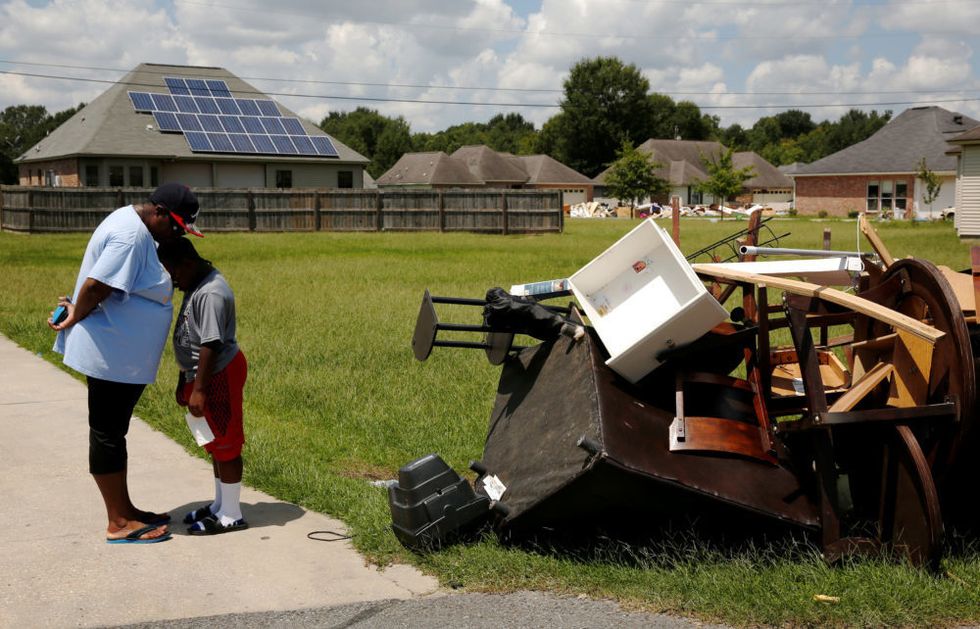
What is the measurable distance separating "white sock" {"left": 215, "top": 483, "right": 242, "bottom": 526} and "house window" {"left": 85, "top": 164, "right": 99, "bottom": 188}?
43.0m

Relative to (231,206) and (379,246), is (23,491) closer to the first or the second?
(379,246)

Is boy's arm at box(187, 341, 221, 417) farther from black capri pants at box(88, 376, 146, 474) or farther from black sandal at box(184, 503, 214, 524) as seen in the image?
black sandal at box(184, 503, 214, 524)

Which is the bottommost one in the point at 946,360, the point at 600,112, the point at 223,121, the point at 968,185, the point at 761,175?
the point at 946,360

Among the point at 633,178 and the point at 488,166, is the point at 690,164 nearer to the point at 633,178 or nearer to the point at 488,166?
the point at 633,178

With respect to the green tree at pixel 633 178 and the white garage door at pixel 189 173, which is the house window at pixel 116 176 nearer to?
the white garage door at pixel 189 173

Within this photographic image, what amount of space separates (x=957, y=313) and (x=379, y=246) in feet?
84.3

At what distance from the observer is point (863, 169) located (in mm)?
64062

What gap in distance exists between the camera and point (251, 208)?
35.7 m

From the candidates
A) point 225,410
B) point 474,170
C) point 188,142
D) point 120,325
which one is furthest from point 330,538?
point 474,170

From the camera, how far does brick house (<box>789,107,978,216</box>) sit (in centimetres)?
6125

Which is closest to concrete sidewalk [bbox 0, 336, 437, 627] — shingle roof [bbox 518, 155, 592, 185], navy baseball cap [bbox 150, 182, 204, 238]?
navy baseball cap [bbox 150, 182, 204, 238]

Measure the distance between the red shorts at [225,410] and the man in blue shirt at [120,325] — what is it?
1.07 feet

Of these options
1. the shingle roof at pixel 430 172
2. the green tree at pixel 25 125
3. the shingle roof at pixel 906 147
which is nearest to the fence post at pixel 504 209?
the shingle roof at pixel 906 147

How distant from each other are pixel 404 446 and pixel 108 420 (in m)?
2.43
